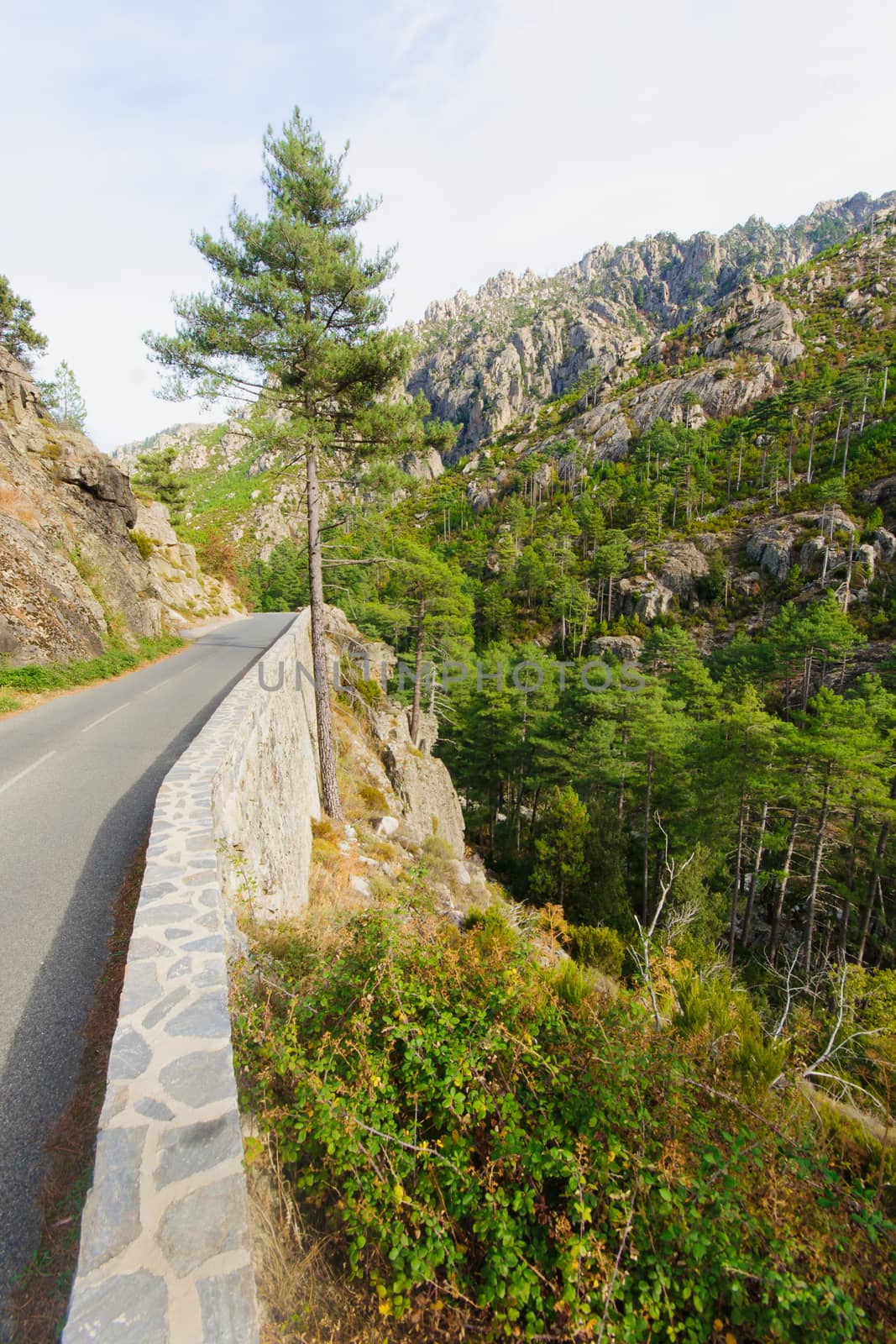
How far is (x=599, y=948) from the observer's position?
47.3 ft

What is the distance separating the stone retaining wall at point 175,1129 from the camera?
5.26ft

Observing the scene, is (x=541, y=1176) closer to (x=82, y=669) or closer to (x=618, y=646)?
(x=82, y=669)

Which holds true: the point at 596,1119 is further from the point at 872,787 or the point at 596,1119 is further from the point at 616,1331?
the point at 872,787

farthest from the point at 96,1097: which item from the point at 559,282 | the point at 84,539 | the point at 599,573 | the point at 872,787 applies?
the point at 559,282

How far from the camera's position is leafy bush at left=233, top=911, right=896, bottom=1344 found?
7.49 feet

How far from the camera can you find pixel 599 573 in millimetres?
54688

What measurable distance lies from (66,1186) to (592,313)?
18385cm

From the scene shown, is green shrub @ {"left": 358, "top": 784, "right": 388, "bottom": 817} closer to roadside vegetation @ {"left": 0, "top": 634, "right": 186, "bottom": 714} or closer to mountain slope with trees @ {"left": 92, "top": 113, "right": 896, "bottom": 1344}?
mountain slope with trees @ {"left": 92, "top": 113, "right": 896, "bottom": 1344}

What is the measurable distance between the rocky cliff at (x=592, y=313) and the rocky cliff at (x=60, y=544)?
101484 millimetres

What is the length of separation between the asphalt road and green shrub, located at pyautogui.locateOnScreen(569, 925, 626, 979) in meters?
11.2

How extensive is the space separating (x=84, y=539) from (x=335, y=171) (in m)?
12.1

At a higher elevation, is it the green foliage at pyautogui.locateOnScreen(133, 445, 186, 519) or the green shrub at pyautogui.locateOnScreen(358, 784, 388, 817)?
the green foliage at pyautogui.locateOnScreen(133, 445, 186, 519)

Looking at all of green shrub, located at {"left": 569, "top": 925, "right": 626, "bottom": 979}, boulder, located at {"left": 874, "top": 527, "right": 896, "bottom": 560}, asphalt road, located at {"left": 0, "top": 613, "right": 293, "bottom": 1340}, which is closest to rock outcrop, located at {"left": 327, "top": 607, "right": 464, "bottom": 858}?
green shrub, located at {"left": 569, "top": 925, "right": 626, "bottom": 979}

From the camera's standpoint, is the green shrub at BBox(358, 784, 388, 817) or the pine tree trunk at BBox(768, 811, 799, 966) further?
the pine tree trunk at BBox(768, 811, 799, 966)
